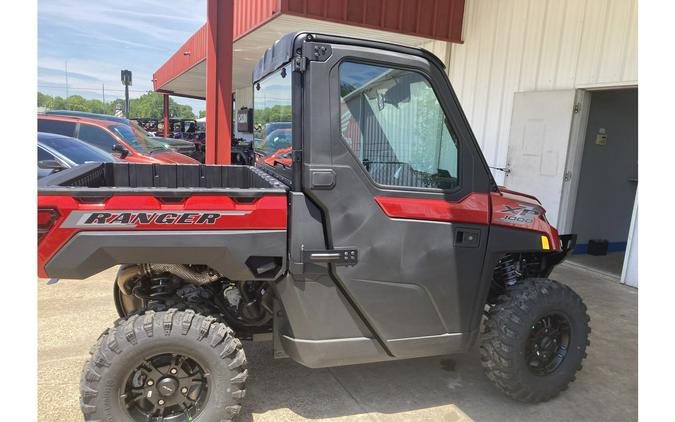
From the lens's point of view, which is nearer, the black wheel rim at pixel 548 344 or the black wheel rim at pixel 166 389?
the black wheel rim at pixel 166 389

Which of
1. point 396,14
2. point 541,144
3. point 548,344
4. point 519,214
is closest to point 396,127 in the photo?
point 519,214

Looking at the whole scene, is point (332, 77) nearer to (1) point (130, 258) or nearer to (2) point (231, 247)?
(2) point (231, 247)

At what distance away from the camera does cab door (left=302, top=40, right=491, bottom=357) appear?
2482mm

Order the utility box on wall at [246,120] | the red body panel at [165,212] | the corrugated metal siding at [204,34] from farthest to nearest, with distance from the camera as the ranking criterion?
the corrugated metal siding at [204,34] < the utility box on wall at [246,120] < the red body panel at [165,212]

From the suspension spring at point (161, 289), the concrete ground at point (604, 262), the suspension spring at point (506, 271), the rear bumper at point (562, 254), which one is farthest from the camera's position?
the concrete ground at point (604, 262)

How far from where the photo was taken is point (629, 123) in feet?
25.2

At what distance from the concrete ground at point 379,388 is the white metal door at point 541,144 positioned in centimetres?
310

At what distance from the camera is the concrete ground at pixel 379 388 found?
2971 millimetres

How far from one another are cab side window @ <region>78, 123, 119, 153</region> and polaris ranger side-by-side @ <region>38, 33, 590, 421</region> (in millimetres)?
5549

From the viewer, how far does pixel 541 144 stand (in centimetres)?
696

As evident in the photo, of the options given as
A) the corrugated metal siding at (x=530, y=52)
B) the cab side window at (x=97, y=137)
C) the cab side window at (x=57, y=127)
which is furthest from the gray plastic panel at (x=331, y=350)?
the cab side window at (x=57, y=127)

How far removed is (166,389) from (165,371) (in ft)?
0.30

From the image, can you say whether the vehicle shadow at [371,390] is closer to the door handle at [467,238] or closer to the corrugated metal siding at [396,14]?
the door handle at [467,238]
